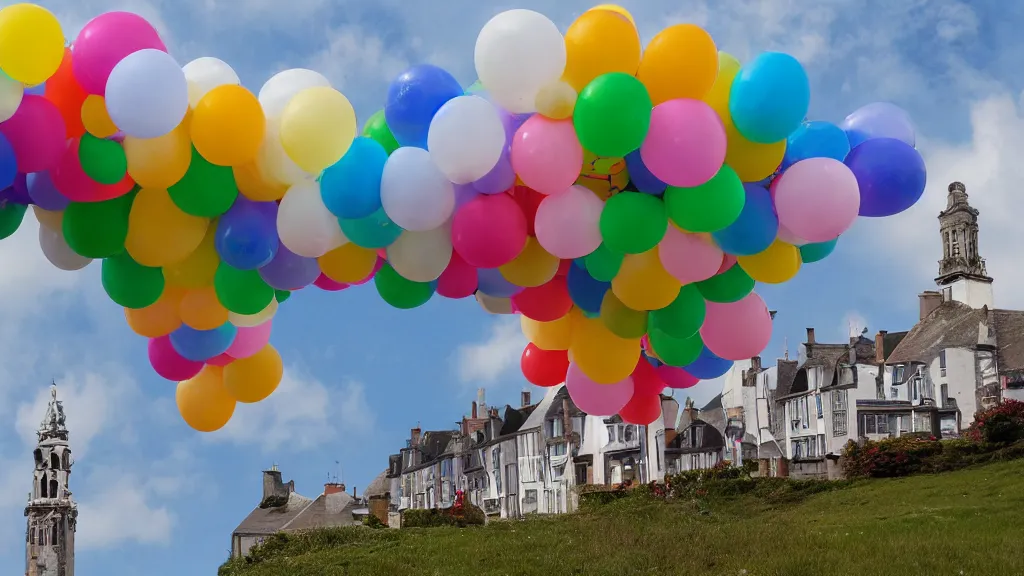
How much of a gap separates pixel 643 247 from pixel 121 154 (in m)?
3.28

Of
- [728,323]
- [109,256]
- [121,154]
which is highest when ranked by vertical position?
[121,154]

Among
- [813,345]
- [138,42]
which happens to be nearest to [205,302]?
[138,42]

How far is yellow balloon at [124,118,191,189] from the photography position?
21.9 ft

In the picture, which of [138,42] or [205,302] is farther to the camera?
[205,302]

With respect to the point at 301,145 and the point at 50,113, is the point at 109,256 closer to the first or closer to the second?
the point at 50,113

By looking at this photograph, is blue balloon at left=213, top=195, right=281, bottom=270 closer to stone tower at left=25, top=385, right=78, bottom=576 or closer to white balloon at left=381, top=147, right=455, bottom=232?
white balloon at left=381, top=147, right=455, bottom=232

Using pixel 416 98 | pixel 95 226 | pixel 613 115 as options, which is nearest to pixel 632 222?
pixel 613 115

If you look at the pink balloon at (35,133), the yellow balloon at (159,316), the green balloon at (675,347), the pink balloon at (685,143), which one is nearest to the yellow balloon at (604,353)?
the green balloon at (675,347)

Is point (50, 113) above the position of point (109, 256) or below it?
above

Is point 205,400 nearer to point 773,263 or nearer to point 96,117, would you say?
point 96,117

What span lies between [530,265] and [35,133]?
3211 mm

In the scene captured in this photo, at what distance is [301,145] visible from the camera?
22.1 feet

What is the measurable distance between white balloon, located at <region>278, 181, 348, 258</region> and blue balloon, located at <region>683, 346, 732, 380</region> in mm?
3202

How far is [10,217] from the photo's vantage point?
23.6ft
